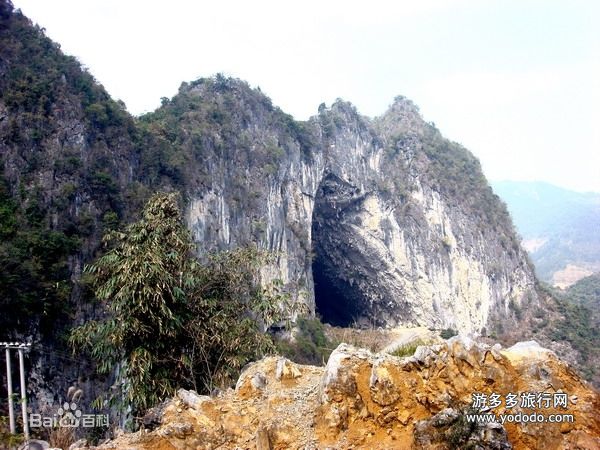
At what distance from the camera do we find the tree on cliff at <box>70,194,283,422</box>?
735cm

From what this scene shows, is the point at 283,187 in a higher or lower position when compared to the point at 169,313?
higher

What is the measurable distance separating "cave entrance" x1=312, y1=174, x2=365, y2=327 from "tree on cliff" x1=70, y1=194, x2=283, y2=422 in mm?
27705

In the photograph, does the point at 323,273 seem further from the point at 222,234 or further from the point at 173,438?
the point at 173,438

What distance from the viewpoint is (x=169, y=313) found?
736cm

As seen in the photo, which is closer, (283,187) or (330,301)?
(283,187)

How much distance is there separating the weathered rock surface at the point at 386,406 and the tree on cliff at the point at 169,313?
1442mm

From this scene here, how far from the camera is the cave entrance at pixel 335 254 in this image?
3647 centimetres

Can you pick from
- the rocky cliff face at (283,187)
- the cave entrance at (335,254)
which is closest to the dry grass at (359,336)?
the rocky cliff face at (283,187)

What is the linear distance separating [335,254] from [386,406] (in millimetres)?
31878

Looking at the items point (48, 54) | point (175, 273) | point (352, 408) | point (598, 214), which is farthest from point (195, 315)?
point (598, 214)

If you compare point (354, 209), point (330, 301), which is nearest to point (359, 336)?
point (330, 301)
